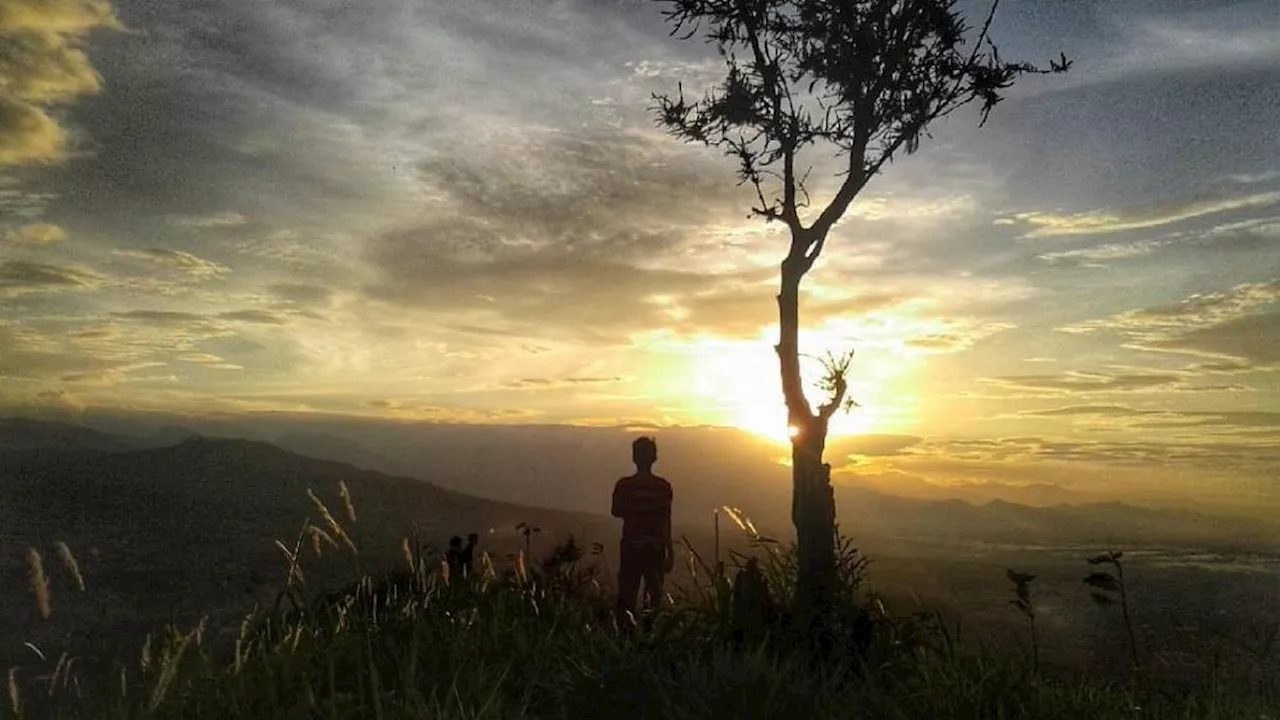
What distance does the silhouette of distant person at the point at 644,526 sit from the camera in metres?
12.1

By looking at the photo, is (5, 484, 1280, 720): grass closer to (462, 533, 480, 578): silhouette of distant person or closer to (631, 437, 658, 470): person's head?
(462, 533, 480, 578): silhouette of distant person

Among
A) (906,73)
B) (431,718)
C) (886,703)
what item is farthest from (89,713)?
(906,73)

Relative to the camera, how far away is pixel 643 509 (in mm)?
12305

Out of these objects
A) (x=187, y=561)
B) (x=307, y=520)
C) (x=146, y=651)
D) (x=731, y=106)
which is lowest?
(x=187, y=561)

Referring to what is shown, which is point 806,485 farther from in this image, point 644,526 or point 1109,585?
point 1109,585

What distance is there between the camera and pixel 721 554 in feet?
33.8

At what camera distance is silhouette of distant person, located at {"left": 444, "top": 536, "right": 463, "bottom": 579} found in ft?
34.2

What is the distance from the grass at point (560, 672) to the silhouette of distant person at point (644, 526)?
200 cm

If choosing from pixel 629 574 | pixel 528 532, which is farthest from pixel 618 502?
pixel 528 532

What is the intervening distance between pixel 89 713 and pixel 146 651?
135 centimetres

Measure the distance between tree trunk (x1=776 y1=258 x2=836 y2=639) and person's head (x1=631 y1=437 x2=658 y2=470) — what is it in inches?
68.5

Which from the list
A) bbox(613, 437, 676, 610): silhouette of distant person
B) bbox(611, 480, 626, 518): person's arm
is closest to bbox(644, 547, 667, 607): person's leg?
bbox(613, 437, 676, 610): silhouette of distant person

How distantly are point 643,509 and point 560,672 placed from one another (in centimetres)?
462

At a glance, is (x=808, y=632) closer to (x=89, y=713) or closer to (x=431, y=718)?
(x=431, y=718)
